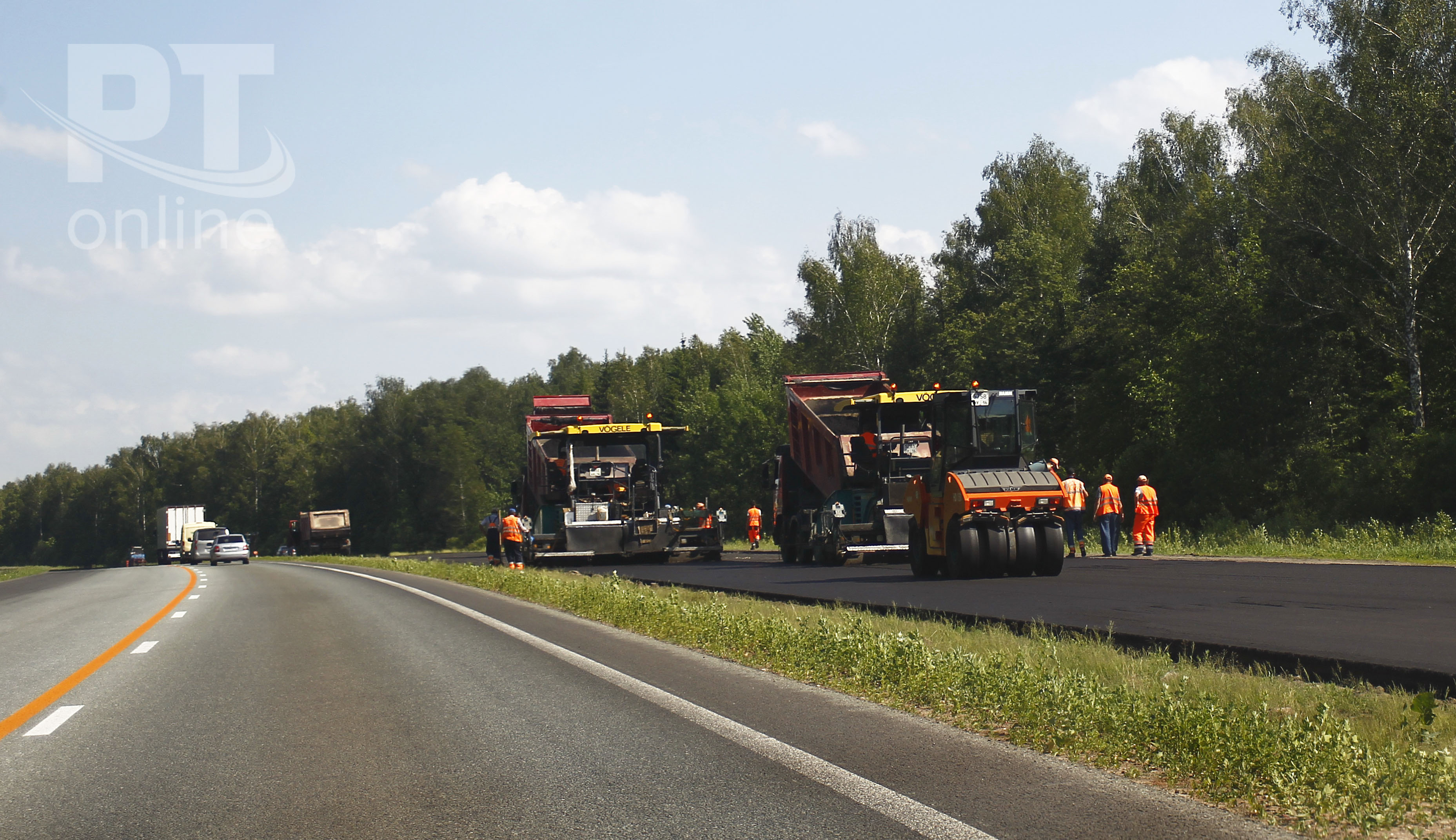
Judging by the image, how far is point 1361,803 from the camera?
489 cm

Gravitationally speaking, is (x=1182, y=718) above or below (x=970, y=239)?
below

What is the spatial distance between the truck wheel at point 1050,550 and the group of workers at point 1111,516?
17.1ft

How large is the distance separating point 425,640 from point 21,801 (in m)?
7.30

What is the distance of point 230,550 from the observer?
59656 mm

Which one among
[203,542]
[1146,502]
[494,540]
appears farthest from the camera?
[203,542]

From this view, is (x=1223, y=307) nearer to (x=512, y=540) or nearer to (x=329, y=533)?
(x=512, y=540)

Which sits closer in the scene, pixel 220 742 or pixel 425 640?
pixel 220 742

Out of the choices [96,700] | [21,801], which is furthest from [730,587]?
[21,801]

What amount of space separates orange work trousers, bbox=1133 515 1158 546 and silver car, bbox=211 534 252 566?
4438 cm

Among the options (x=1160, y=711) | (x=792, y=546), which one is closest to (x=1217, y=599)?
(x=1160, y=711)

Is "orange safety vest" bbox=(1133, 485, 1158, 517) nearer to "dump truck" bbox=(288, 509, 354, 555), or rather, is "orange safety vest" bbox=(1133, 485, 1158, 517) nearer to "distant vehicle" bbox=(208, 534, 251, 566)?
"distant vehicle" bbox=(208, 534, 251, 566)

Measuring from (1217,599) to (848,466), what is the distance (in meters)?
12.6

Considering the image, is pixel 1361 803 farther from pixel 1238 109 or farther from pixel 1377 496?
pixel 1238 109

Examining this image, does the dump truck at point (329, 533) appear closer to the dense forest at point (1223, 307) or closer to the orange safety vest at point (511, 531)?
the dense forest at point (1223, 307)
